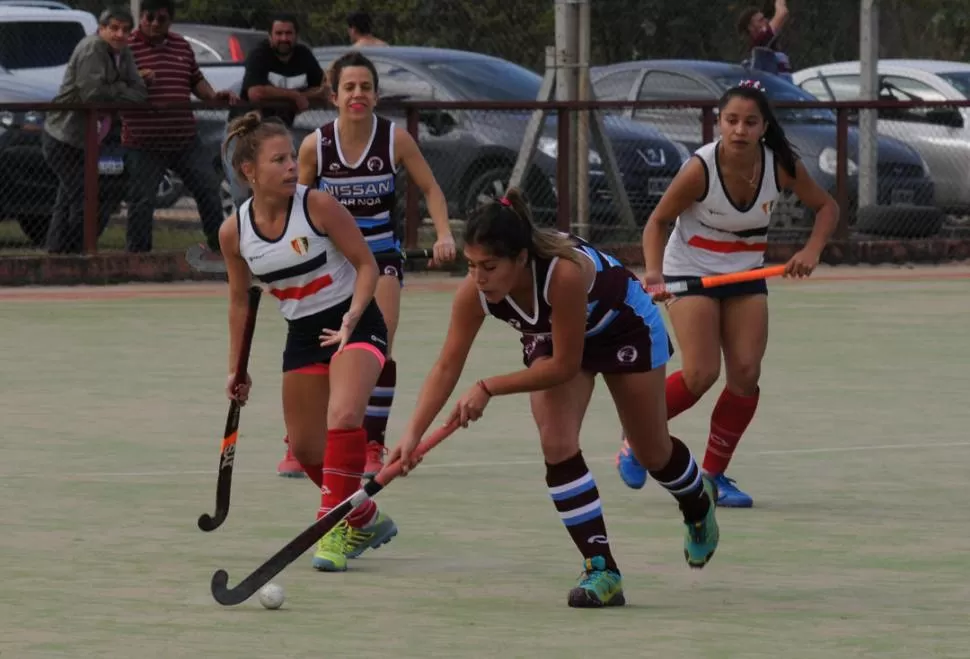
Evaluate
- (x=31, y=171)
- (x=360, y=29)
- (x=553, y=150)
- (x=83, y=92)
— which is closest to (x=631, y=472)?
(x=83, y=92)

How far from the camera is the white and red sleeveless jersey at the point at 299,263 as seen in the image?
25.6ft

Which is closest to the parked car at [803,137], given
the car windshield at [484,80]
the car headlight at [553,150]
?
the car headlight at [553,150]

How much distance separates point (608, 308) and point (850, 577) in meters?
1.17

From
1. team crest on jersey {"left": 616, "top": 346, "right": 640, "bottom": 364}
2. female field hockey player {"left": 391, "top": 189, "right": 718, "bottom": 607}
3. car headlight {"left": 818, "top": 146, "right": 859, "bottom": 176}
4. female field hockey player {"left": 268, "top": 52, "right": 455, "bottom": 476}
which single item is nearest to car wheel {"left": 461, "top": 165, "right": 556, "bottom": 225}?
car headlight {"left": 818, "top": 146, "right": 859, "bottom": 176}

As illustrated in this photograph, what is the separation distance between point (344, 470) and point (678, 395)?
1802 mm

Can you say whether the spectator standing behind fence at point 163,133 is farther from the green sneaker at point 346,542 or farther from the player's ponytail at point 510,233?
the player's ponytail at point 510,233

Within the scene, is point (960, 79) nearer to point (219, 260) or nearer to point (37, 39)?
point (37, 39)

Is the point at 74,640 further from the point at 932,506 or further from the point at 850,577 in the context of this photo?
the point at 932,506

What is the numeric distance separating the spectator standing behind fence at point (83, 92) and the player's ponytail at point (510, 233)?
420 inches

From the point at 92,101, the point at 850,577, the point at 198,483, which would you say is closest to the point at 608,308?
the point at 850,577

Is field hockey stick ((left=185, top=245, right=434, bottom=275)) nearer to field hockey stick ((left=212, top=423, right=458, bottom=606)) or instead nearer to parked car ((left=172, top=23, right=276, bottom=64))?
field hockey stick ((left=212, top=423, right=458, bottom=606))

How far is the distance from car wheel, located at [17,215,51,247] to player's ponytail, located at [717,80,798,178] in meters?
10.1

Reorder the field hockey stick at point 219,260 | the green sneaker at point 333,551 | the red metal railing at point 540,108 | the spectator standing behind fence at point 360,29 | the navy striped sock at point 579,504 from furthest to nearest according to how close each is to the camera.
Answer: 1. the spectator standing behind fence at point 360,29
2. the red metal railing at point 540,108
3. the field hockey stick at point 219,260
4. the green sneaker at point 333,551
5. the navy striped sock at point 579,504

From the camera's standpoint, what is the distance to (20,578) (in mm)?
7312
